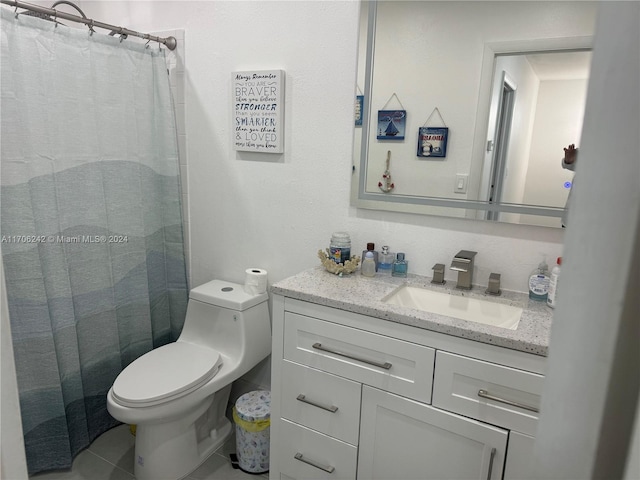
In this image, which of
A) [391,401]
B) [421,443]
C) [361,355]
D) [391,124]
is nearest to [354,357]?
[361,355]

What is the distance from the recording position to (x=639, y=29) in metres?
0.23

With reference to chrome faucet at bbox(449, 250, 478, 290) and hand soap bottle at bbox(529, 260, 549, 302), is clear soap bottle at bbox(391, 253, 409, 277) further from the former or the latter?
hand soap bottle at bbox(529, 260, 549, 302)

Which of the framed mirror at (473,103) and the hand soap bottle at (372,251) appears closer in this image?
the framed mirror at (473,103)

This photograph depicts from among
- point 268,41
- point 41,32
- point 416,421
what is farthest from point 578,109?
point 41,32

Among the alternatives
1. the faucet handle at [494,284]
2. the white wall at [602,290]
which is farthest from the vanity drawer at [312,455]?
the white wall at [602,290]

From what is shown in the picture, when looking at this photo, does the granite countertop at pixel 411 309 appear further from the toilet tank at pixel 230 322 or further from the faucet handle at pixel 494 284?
the toilet tank at pixel 230 322

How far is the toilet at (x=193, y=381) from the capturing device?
1742 millimetres

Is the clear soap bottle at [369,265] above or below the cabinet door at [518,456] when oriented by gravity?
above

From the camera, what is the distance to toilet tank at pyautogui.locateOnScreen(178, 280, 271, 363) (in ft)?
6.72

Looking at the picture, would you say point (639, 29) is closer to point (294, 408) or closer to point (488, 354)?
point (488, 354)

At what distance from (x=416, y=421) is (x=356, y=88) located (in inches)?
50.0

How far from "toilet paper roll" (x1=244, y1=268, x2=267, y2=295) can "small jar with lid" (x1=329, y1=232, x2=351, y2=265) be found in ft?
1.46

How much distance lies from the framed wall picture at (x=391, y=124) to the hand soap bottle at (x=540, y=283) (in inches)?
27.9

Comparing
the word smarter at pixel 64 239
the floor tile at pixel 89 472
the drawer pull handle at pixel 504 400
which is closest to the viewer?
the drawer pull handle at pixel 504 400
